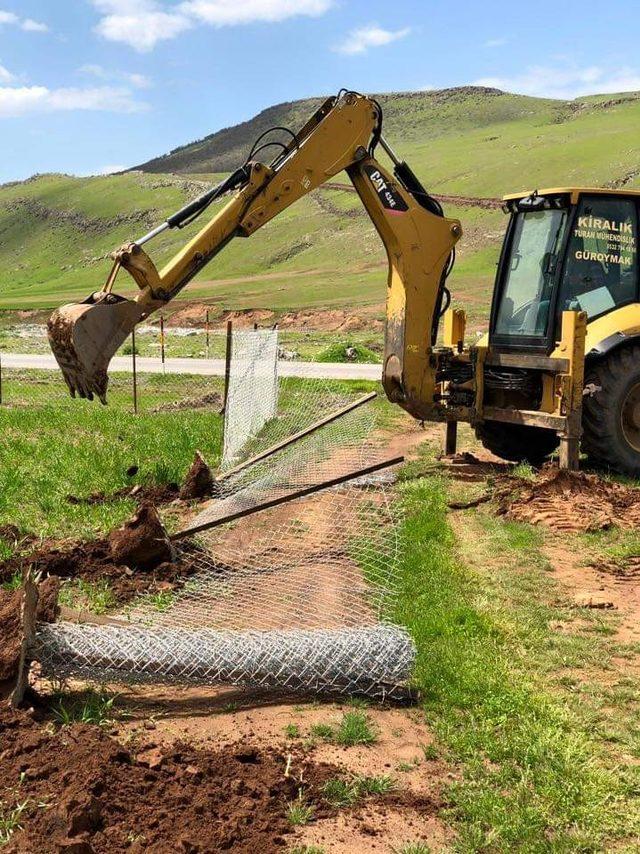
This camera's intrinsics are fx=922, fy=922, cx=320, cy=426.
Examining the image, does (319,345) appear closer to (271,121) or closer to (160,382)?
(160,382)

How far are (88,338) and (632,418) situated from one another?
18.9ft

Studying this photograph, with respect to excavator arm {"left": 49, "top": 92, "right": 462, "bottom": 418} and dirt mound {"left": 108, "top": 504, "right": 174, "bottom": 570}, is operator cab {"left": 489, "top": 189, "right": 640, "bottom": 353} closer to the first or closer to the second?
excavator arm {"left": 49, "top": 92, "right": 462, "bottom": 418}

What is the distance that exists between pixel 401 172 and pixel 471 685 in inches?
257

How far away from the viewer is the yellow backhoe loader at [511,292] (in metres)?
9.11

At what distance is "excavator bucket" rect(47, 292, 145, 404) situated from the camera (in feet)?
23.7

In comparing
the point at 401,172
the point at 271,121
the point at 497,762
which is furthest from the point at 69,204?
the point at 497,762

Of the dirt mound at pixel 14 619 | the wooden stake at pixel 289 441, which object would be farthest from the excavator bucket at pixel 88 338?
the dirt mound at pixel 14 619

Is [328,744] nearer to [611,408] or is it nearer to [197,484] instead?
[197,484]

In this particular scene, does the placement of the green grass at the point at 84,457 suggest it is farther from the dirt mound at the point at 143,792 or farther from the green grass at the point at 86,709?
the dirt mound at the point at 143,792

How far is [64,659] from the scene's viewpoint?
4.59m

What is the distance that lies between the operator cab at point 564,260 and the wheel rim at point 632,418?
0.94 meters

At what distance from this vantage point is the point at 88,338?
23.9 feet

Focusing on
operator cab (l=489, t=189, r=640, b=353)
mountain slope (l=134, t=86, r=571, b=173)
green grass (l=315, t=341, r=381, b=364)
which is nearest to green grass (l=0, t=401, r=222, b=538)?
operator cab (l=489, t=189, r=640, b=353)

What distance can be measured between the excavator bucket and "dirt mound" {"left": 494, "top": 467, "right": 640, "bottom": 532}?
381 cm
